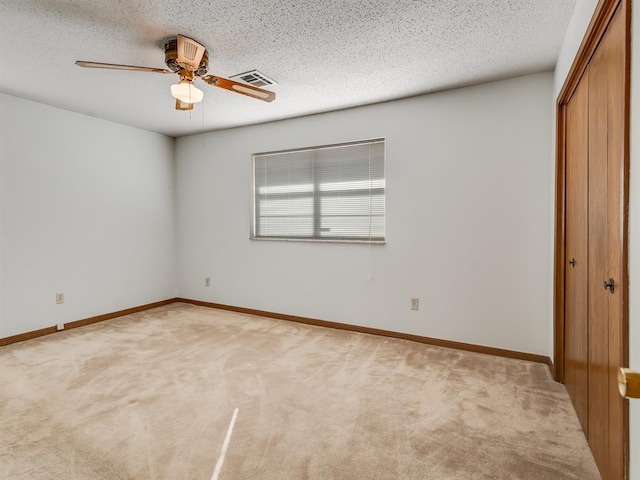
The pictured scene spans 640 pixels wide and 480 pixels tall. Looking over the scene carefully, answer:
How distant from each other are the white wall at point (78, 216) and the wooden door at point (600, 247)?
4.63 m

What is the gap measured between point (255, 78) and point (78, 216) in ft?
8.76

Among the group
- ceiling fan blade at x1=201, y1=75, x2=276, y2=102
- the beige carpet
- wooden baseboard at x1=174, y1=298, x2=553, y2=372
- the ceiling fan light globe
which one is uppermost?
ceiling fan blade at x1=201, y1=75, x2=276, y2=102

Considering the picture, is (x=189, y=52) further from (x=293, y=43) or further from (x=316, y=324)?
(x=316, y=324)

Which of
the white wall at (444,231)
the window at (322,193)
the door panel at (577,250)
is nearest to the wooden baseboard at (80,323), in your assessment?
the white wall at (444,231)

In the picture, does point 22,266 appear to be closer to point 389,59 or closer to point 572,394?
point 389,59

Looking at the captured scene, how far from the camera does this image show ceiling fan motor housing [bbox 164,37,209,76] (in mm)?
2361

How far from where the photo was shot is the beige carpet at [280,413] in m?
1.67

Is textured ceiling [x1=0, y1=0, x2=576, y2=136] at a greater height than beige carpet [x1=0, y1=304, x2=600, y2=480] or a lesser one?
greater

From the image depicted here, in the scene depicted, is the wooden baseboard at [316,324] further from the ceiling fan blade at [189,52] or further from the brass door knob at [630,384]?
the ceiling fan blade at [189,52]

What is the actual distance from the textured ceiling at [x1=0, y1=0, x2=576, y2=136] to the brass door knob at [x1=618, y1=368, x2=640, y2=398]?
2066 millimetres

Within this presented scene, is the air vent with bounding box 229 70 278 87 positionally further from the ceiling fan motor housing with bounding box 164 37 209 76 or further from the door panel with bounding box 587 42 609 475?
the door panel with bounding box 587 42 609 475

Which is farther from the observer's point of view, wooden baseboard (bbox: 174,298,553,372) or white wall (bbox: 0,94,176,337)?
white wall (bbox: 0,94,176,337)

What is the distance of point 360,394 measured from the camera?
7.80 ft

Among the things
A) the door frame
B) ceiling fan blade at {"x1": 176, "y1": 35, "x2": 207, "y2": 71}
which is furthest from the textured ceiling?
the door frame
